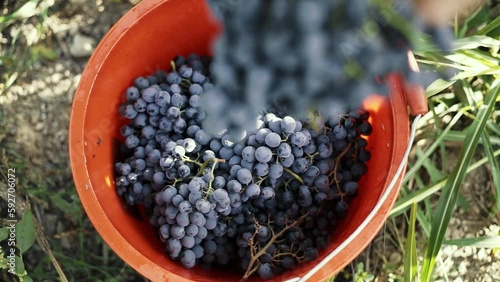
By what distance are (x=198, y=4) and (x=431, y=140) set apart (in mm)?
591

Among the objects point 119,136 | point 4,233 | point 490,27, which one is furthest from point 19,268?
point 490,27

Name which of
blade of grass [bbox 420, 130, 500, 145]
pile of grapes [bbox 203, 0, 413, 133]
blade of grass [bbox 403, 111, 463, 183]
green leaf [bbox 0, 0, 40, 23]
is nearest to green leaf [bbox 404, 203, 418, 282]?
blade of grass [bbox 403, 111, 463, 183]

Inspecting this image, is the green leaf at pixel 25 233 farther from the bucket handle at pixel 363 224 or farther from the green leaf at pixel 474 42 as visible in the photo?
the green leaf at pixel 474 42

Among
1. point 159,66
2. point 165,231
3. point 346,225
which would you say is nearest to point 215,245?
point 165,231

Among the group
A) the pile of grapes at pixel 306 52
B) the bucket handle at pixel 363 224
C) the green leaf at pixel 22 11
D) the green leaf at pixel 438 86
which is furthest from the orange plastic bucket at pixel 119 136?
the pile of grapes at pixel 306 52

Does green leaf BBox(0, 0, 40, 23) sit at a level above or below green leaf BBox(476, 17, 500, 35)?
below

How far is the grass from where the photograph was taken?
3.75 ft

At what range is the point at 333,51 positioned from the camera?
0.40 m

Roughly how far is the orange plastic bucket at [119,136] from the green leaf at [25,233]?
222 mm

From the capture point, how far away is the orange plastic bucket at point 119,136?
940 millimetres

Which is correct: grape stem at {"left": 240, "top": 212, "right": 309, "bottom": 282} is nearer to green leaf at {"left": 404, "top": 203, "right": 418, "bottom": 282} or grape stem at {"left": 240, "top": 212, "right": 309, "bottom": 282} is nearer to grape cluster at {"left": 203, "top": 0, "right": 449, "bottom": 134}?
green leaf at {"left": 404, "top": 203, "right": 418, "bottom": 282}

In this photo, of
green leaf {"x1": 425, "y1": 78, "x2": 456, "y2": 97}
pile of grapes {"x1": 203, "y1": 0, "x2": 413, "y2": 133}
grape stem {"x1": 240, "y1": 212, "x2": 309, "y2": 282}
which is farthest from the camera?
green leaf {"x1": 425, "y1": 78, "x2": 456, "y2": 97}

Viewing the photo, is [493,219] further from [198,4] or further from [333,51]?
[333,51]

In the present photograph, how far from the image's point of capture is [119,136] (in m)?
1.12
